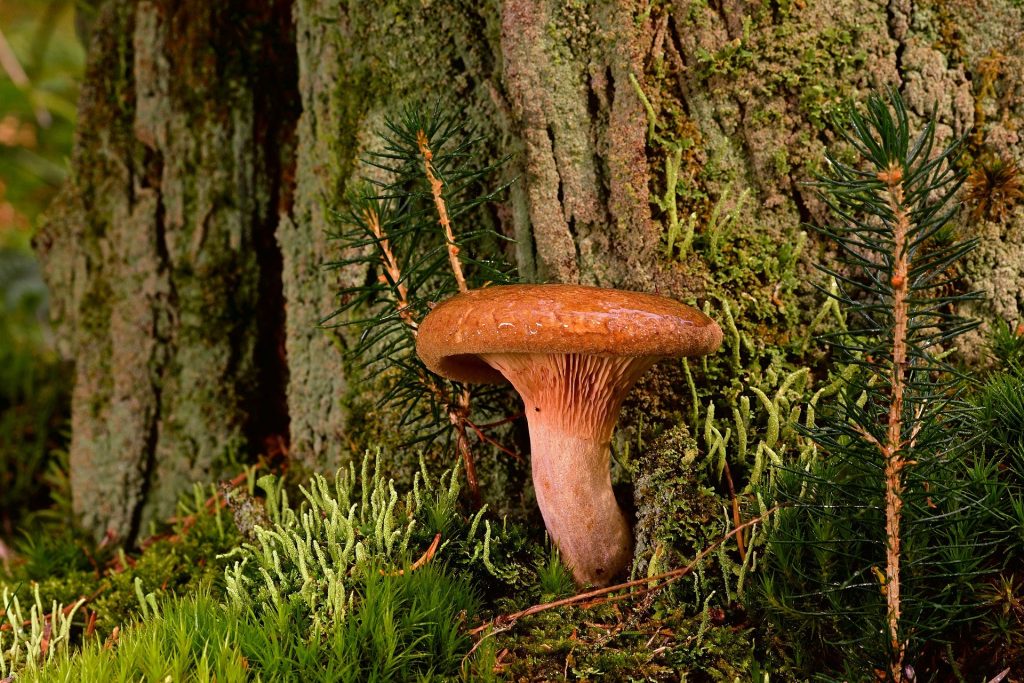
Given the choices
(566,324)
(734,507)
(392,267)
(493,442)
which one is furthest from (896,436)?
(392,267)

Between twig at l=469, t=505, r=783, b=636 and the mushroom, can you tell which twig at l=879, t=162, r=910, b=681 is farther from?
the mushroom

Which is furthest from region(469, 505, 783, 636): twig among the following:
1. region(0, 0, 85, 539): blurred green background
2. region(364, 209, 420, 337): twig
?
region(0, 0, 85, 539): blurred green background

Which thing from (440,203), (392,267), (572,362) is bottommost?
(572,362)

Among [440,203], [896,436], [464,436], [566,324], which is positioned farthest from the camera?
[464,436]

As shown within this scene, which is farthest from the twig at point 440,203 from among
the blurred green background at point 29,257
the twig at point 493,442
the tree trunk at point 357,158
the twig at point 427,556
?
the blurred green background at point 29,257

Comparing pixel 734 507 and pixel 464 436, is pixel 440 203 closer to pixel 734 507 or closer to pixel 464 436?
pixel 464 436

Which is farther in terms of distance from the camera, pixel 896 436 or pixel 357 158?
pixel 357 158

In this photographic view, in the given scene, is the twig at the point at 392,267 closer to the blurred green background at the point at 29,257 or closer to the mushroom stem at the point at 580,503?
the mushroom stem at the point at 580,503
